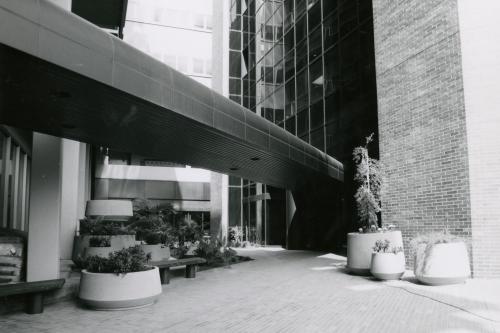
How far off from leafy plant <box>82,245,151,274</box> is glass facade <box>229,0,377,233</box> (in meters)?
9.41

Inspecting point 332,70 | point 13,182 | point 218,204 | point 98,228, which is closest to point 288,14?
point 332,70

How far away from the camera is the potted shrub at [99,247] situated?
39.9 ft

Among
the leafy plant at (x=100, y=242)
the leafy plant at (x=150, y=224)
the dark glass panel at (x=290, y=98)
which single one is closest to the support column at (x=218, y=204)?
the leafy plant at (x=150, y=224)

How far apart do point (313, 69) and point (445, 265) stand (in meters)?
12.2

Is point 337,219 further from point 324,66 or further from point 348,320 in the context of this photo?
point 348,320

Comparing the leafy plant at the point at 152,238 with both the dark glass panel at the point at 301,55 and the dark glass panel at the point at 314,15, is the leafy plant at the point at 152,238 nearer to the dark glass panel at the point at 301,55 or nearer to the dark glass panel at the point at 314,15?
the dark glass panel at the point at 301,55

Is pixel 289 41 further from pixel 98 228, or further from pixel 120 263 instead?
pixel 120 263

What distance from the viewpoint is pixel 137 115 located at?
814 centimetres

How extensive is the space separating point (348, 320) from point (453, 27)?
7905 millimetres

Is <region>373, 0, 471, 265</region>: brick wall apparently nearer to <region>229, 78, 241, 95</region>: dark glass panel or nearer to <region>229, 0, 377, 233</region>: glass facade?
<region>229, 0, 377, 233</region>: glass facade

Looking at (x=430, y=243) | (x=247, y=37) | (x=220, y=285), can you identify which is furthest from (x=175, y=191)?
(x=430, y=243)

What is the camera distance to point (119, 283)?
23.0 feet

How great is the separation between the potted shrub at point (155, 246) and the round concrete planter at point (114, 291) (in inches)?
239

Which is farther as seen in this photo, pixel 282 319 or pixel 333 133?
pixel 333 133
